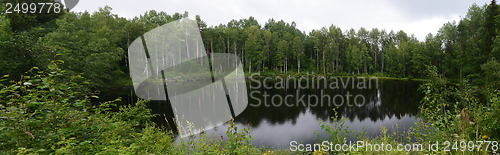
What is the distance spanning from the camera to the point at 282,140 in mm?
10023

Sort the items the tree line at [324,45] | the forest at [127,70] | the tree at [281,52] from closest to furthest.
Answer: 1. the forest at [127,70]
2. the tree line at [324,45]
3. the tree at [281,52]

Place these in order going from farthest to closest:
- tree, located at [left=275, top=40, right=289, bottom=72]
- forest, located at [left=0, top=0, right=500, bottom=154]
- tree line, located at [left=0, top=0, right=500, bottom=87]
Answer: tree, located at [left=275, top=40, right=289, bottom=72]
tree line, located at [left=0, top=0, right=500, bottom=87]
forest, located at [left=0, top=0, right=500, bottom=154]

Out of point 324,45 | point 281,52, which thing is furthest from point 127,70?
point 324,45

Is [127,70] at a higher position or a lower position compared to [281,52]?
lower

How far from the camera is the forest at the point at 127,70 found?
2.45 meters

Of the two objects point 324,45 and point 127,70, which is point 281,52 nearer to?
point 324,45

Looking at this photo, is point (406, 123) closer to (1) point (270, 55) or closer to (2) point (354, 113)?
(2) point (354, 113)

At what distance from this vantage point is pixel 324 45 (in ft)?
199

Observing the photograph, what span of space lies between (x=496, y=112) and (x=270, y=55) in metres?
57.1

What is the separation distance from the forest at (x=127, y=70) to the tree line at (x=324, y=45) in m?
0.19

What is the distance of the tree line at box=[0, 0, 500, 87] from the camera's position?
73.9 feet

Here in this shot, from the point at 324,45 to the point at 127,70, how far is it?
165 ft

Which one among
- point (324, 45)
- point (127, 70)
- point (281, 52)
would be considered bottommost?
point (127, 70)

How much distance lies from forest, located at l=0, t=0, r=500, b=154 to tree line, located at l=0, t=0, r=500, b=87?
19cm
